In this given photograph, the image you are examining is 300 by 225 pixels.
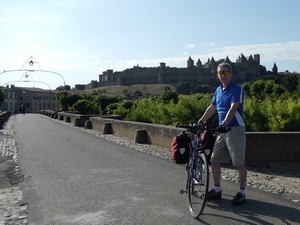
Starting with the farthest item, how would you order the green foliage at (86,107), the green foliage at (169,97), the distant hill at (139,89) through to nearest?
the distant hill at (139,89) → the green foliage at (86,107) → the green foliage at (169,97)

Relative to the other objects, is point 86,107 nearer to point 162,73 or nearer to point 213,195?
point 213,195

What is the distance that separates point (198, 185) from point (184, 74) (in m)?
178

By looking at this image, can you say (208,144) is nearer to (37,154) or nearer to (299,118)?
(299,118)

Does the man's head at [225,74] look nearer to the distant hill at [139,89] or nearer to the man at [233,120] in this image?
the man at [233,120]

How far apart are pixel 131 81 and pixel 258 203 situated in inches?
7121

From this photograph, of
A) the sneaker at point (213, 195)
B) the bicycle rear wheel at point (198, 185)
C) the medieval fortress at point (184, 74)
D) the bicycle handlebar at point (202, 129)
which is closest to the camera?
the bicycle rear wheel at point (198, 185)

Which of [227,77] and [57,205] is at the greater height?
[227,77]

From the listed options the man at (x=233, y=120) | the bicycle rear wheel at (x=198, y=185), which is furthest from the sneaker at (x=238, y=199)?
the bicycle rear wheel at (x=198, y=185)

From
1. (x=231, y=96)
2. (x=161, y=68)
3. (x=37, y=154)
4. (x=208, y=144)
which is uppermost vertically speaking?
(x=161, y=68)

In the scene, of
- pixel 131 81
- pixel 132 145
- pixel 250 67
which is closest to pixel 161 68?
pixel 131 81

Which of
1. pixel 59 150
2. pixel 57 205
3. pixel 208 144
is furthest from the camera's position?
pixel 59 150

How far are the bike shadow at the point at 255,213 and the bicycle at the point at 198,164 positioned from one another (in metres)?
0.21

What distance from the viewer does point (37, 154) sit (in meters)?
12.9

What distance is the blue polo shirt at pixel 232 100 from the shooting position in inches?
231
